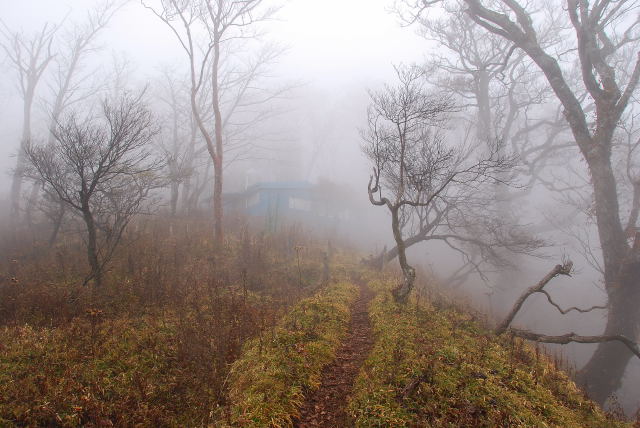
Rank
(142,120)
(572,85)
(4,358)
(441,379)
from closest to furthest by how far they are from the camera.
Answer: (441,379) → (4,358) → (142,120) → (572,85)

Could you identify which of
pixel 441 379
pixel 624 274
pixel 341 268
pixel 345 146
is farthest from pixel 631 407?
pixel 345 146

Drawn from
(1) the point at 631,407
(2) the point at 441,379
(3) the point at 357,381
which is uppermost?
(2) the point at 441,379

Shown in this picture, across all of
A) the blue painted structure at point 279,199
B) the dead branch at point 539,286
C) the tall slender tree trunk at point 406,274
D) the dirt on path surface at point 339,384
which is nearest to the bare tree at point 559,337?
the dead branch at point 539,286

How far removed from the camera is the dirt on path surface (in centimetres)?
419

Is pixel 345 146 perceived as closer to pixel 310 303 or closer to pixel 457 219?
pixel 457 219

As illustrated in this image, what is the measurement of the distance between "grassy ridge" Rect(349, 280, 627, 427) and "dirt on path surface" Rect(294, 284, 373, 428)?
0.19 meters

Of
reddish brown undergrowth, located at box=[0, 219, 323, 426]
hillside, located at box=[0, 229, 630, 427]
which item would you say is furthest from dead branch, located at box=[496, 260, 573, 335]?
reddish brown undergrowth, located at box=[0, 219, 323, 426]

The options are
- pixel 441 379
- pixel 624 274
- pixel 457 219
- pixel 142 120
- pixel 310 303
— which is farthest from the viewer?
pixel 457 219

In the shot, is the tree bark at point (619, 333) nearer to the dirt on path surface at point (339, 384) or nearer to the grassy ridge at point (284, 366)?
the dirt on path surface at point (339, 384)

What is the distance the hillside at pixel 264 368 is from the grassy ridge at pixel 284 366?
0.02m

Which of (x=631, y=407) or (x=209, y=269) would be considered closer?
(x=209, y=269)

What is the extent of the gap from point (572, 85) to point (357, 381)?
2123 centimetres

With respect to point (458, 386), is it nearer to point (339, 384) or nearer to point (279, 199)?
point (339, 384)

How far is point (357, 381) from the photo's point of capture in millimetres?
4879
